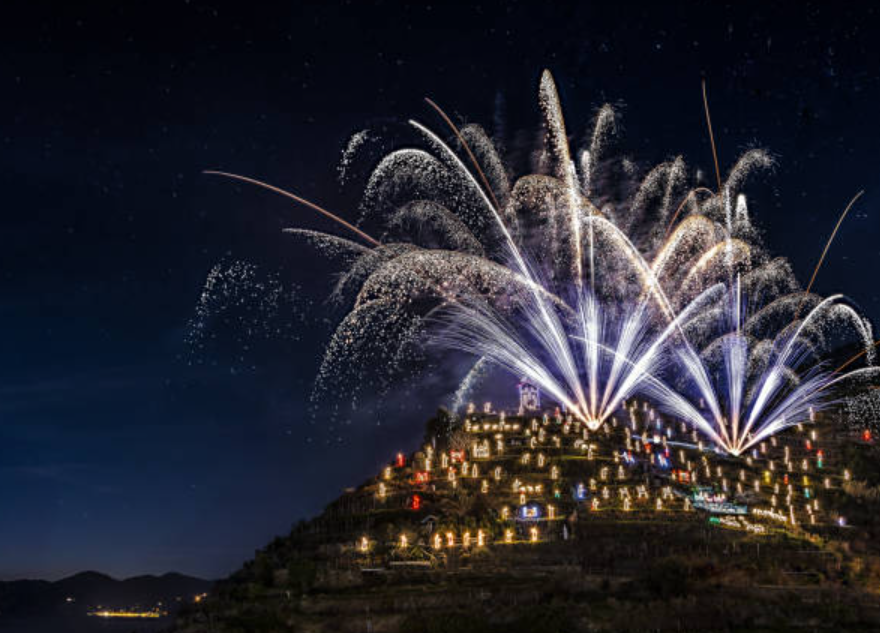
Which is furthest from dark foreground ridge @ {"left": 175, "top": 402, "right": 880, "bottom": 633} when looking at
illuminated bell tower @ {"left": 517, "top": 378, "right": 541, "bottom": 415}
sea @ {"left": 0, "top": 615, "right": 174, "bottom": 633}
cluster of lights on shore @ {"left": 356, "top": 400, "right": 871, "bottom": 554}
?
sea @ {"left": 0, "top": 615, "right": 174, "bottom": 633}

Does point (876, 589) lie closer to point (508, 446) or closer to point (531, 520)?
point (531, 520)

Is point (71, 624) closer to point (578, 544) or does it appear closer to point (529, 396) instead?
point (529, 396)

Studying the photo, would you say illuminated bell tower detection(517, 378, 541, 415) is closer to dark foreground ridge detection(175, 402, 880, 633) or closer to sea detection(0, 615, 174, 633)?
dark foreground ridge detection(175, 402, 880, 633)

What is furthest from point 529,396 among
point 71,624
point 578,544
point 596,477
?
point 71,624

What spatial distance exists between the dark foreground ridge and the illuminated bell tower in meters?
6.30

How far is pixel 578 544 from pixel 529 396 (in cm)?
3069

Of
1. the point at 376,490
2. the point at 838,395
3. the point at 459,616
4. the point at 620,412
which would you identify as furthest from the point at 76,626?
the point at 838,395

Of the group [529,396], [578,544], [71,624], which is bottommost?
[71,624]

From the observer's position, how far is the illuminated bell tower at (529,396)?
3233 inches

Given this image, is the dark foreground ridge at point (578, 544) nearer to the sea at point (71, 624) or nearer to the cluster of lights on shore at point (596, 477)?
the cluster of lights on shore at point (596, 477)

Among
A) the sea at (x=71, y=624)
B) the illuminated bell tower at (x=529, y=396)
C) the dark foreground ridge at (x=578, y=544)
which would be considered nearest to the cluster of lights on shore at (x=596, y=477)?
the dark foreground ridge at (x=578, y=544)

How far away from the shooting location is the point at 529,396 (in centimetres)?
8256

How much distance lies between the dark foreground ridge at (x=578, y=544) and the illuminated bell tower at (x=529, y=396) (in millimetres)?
6304

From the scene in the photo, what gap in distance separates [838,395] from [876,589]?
149ft
